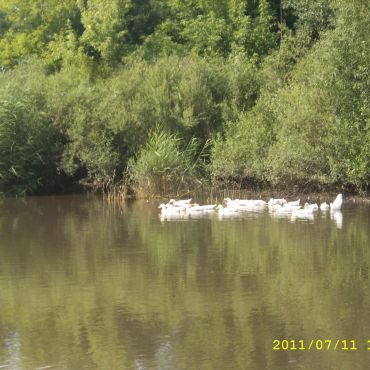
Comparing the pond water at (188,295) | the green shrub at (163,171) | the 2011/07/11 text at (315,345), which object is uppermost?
the green shrub at (163,171)

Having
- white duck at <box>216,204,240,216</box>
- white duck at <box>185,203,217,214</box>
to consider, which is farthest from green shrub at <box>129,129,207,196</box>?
white duck at <box>216,204,240,216</box>

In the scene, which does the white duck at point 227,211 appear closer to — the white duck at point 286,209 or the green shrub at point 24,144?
the white duck at point 286,209

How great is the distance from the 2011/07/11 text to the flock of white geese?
9589 mm

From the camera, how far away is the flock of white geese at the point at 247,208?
1788 centimetres

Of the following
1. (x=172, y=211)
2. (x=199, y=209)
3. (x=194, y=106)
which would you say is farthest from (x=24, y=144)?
(x=199, y=209)

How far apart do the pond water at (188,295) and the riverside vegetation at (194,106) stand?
18.0 ft

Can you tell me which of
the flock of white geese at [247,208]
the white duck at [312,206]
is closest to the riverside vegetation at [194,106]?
the flock of white geese at [247,208]

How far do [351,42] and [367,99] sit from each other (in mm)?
1561

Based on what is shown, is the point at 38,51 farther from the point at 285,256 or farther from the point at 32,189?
the point at 285,256

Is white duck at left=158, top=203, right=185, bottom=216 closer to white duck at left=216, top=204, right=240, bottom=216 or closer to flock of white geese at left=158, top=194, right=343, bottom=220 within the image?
flock of white geese at left=158, top=194, right=343, bottom=220

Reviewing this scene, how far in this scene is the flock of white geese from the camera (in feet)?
58.6

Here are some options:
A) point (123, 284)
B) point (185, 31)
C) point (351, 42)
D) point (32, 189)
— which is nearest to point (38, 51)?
point (185, 31)

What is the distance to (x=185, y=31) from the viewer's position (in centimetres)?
3253

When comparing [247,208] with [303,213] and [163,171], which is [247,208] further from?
[163,171]
